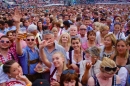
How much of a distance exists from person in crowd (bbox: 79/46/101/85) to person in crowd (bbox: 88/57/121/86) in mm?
210

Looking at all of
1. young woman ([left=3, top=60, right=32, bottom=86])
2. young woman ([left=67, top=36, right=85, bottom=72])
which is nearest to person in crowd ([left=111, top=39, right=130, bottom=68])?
young woman ([left=67, top=36, right=85, bottom=72])

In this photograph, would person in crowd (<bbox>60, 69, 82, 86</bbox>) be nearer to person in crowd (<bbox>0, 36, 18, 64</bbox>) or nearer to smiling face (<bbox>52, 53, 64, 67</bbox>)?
smiling face (<bbox>52, 53, 64, 67</bbox>)

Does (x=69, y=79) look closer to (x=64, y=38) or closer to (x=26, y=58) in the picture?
(x=26, y=58)

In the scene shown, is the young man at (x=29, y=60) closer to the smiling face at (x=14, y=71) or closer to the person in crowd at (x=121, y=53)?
the smiling face at (x=14, y=71)

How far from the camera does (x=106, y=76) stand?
3.28m

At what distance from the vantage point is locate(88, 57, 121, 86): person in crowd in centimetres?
323

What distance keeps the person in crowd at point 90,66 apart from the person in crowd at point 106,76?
210 mm

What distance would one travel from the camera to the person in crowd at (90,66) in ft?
11.8

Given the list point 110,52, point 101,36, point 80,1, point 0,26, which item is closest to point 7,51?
point 110,52

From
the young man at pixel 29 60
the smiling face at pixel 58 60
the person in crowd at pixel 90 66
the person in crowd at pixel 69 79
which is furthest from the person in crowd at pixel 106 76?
the young man at pixel 29 60

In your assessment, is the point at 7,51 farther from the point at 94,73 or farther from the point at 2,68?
the point at 94,73

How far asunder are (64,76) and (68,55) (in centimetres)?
161

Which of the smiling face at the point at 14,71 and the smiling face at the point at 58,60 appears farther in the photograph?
the smiling face at the point at 58,60

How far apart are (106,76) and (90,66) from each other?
0.34 metres
